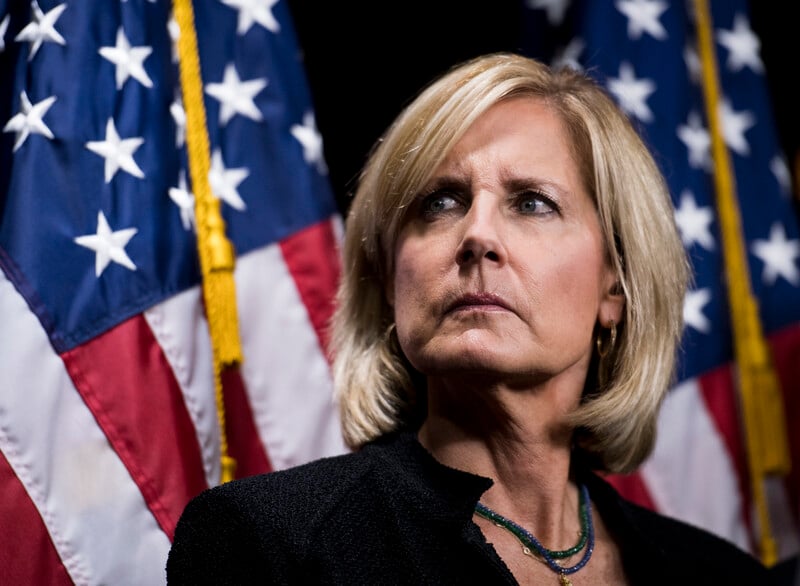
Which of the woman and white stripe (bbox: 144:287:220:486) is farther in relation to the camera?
white stripe (bbox: 144:287:220:486)

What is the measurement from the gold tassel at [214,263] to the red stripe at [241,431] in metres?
0.07

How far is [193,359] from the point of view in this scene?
195cm

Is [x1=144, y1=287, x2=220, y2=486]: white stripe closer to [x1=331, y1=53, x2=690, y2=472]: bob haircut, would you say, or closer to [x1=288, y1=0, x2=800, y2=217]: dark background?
[x1=331, y1=53, x2=690, y2=472]: bob haircut

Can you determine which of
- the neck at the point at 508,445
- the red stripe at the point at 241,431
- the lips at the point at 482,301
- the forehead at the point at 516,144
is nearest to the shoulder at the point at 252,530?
the neck at the point at 508,445

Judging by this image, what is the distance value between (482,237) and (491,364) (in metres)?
0.20

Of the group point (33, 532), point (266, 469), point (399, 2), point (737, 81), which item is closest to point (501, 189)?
point (266, 469)

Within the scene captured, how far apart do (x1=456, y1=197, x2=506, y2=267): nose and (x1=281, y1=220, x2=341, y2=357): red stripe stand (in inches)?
23.6

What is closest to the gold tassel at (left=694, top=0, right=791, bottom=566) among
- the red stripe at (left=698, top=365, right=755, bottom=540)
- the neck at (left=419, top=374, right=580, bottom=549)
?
the red stripe at (left=698, top=365, right=755, bottom=540)

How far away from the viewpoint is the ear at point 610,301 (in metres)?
1.82

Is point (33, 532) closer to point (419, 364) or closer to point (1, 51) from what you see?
point (419, 364)

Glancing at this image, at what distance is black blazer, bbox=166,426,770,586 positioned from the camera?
1.47 m

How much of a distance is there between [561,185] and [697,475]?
3.94ft

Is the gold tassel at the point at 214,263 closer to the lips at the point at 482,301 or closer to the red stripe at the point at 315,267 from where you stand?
the red stripe at the point at 315,267

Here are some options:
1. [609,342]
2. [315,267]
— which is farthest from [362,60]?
[609,342]
